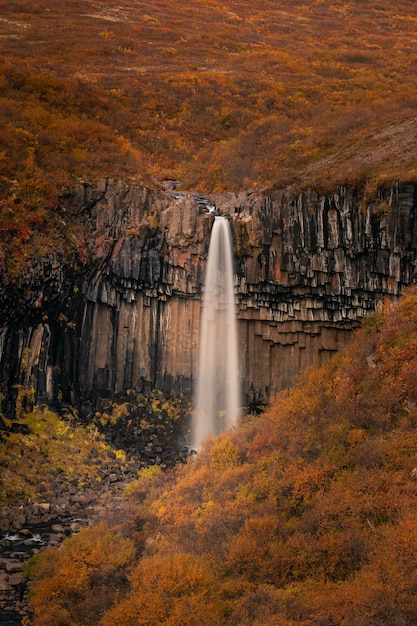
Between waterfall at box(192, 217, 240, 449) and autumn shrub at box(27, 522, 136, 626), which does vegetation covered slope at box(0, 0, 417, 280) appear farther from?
autumn shrub at box(27, 522, 136, 626)

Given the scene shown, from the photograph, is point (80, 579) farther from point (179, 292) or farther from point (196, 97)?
point (196, 97)

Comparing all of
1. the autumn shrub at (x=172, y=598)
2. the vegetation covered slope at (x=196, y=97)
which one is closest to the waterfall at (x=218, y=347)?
the vegetation covered slope at (x=196, y=97)

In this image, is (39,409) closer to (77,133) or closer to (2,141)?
(2,141)

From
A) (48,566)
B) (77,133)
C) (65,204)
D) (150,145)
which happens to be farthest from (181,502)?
(150,145)

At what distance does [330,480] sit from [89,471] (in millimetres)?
15375

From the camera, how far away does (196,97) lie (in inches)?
2589

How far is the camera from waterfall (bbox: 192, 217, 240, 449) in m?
38.2

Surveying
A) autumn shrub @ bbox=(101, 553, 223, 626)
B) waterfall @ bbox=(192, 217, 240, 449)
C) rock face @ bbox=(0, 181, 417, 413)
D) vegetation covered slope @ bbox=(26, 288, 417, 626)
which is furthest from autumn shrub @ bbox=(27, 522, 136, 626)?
waterfall @ bbox=(192, 217, 240, 449)

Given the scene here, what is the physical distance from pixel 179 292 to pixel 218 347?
3.94 meters

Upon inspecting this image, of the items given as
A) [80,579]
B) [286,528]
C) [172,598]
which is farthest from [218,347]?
[172,598]

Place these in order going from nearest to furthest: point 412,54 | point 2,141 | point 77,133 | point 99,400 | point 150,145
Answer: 1. point 99,400
2. point 2,141
3. point 77,133
4. point 150,145
5. point 412,54

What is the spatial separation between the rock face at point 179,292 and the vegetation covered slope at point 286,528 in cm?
741

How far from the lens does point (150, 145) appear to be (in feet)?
187

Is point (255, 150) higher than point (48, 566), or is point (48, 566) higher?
point (255, 150)
